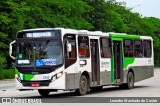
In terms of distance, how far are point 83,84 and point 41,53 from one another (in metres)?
2.48

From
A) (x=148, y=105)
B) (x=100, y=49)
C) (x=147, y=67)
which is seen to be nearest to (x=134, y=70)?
(x=147, y=67)

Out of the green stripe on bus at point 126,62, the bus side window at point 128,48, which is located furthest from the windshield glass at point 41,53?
the bus side window at point 128,48

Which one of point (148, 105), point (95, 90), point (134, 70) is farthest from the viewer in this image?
point (134, 70)

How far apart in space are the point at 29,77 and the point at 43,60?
902mm

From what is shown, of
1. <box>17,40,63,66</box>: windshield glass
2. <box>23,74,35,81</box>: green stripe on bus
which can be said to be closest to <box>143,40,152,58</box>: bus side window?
<box>17,40,63,66</box>: windshield glass

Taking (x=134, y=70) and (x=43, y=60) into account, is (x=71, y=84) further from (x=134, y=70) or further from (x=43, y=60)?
(x=134, y=70)

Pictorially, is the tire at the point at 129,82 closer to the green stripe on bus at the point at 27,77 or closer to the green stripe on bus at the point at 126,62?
the green stripe on bus at the point at 126,62

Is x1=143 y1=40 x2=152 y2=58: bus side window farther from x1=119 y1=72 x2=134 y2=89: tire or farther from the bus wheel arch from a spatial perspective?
the bus wheel arch

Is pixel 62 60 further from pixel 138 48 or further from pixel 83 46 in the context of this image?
pixel 138 48

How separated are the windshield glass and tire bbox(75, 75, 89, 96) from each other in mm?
1802

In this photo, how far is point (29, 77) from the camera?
19.5 meters

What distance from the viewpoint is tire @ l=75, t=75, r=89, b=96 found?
20.5 m

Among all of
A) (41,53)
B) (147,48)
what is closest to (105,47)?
(41,53)

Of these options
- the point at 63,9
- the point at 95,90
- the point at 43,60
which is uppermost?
the point at 63,9
